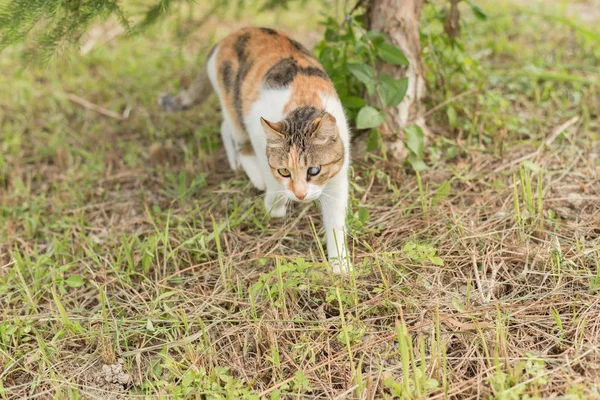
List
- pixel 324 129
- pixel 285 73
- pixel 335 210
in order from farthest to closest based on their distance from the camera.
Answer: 1. pixel 285 73
2. pixel 335 210
3. pixel 324 129

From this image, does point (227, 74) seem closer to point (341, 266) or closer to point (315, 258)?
point (315, 258)

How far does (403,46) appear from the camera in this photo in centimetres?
353

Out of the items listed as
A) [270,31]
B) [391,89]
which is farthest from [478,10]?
[270,31]

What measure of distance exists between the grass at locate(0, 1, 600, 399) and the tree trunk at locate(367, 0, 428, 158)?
177 millimetres

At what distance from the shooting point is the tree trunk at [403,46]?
3.50 metres

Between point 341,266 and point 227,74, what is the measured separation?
5.19 feet

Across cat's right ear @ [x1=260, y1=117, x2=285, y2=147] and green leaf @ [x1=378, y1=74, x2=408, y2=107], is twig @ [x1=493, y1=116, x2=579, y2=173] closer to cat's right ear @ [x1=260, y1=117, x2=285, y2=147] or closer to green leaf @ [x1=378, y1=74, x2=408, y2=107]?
green leaf @ [x1=378, y1=74, x2=408, y2=107]

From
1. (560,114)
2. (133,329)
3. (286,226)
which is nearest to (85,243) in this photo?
(133,329)

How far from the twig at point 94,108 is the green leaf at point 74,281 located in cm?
200

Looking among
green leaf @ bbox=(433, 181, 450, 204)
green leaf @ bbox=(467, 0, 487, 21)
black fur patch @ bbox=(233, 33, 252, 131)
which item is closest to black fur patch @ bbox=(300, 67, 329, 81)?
black fur patch @ bbox=(233, 33, 252, 131)

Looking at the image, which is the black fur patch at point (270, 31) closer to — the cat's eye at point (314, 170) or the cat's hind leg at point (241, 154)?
the cat's hind leg at point (241, 154)

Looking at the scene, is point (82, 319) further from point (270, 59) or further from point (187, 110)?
point (187, 110)

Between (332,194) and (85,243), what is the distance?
1414mm

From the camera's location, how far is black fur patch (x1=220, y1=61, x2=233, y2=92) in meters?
3.60
